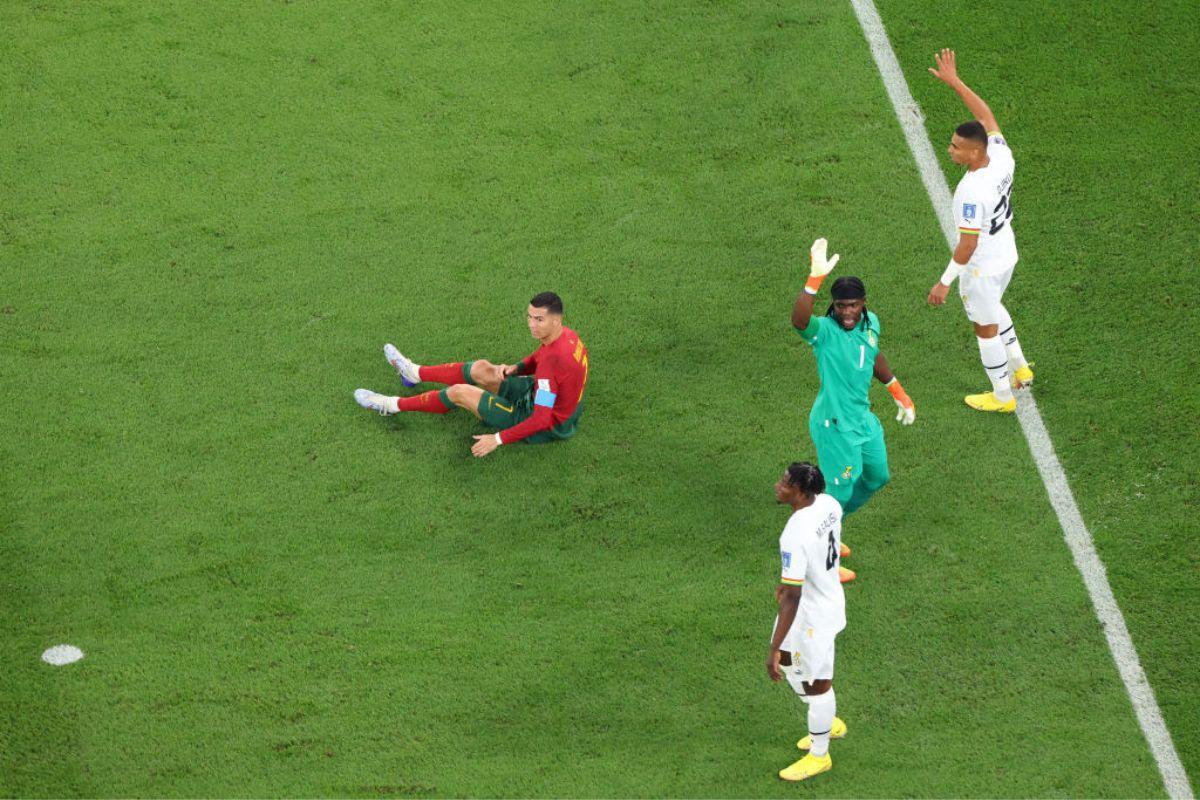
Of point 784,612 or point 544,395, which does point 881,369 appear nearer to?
point 784,612

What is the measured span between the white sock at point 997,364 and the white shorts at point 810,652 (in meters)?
2.97

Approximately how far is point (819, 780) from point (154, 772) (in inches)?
141

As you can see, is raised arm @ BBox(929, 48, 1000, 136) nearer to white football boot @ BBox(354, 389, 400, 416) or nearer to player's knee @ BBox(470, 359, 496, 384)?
player's knee @ BBox(470, 359, 496, 384)

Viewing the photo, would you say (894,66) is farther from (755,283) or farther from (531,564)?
(531,564)

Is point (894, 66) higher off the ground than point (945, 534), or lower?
higher

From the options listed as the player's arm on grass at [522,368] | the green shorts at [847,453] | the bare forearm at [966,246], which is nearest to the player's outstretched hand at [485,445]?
the player's arm on grass at [522,368]

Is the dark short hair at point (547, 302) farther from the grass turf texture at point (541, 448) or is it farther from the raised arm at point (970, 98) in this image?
the raised arm at point (970, 98)

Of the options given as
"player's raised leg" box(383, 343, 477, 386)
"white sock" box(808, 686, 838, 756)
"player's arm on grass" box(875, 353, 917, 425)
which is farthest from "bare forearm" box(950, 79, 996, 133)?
"white sock" box(808, 686, 838, 756)

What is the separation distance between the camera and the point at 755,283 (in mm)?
10375

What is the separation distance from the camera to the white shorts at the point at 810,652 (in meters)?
7.06

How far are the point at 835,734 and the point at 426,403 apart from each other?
3456 mm

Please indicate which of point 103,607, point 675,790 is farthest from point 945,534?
point 103,607

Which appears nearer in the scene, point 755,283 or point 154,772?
point 154,772

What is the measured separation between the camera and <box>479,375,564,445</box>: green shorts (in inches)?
360
